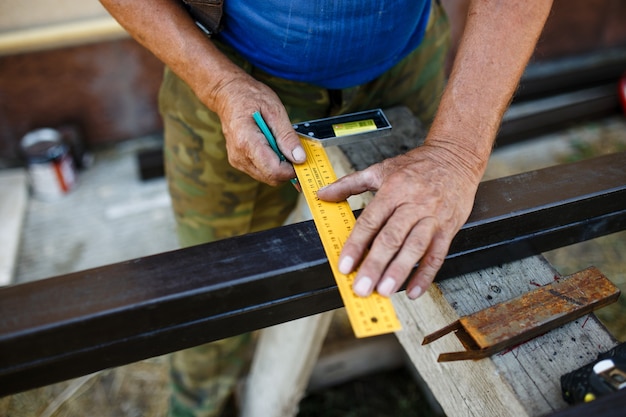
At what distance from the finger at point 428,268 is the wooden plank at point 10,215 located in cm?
233

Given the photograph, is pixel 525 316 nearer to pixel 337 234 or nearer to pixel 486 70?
pixel 337 234

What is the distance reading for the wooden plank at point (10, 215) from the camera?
2778mm

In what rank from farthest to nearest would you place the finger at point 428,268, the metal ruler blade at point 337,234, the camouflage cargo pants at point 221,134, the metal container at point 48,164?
the metal container at point 48,164 < the camouflage cargo pants at point 221,134 < the finger at point 428,268 < the metal ruler blade at point 337,234

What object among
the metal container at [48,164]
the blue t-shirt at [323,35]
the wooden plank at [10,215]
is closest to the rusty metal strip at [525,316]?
the blue t-shirt at [323,35]

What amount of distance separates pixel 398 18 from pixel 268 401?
1.46m

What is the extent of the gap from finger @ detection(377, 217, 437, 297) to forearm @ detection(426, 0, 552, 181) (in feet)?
0.79

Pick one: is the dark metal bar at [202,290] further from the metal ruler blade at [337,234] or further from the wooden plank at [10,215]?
the wooden plank at [10,215]

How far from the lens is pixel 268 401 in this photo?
2.13m

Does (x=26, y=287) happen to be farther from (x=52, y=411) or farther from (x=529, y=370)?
(x=52, y=411)

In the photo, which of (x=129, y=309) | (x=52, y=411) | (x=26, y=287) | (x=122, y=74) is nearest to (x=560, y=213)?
(x=129, y=309)

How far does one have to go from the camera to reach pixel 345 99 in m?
1.64

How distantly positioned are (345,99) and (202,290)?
0.84m

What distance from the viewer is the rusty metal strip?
1069 mm

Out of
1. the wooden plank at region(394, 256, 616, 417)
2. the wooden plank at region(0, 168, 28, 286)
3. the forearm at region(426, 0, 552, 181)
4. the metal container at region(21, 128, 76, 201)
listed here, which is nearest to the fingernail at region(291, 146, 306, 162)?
the forearm at region(426, 0, 552, 181)
